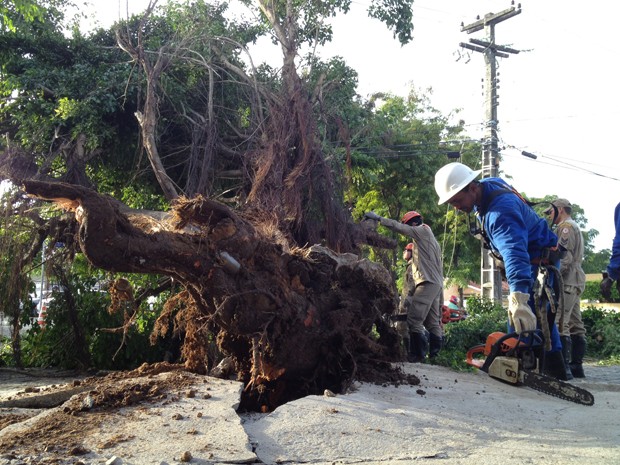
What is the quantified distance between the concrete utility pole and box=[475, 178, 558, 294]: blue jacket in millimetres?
13089

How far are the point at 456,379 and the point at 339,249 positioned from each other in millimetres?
1917

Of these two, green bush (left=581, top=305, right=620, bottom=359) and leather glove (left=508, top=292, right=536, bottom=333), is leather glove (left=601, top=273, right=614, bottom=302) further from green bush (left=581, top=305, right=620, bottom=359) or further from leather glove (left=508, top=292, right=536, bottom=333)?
green bush (left=581, top=305, right=620, bottom=359)

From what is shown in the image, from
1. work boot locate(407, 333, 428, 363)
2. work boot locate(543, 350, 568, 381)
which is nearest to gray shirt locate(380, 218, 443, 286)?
work boot locate(407, 333, 428, 363)

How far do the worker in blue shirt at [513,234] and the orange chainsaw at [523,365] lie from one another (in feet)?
0.46

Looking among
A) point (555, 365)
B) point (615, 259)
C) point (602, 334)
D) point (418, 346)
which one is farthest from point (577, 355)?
point (602, 334)

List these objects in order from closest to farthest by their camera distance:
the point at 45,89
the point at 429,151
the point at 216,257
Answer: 1. the point at 216,257
2. the point at 45,89
3. the point at 429,151

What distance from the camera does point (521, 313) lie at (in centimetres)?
480

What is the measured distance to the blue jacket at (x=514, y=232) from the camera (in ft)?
15.8

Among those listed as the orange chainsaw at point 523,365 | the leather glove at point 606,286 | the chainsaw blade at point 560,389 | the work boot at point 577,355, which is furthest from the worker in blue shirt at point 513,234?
the work boot at point 577,355

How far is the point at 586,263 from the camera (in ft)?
138

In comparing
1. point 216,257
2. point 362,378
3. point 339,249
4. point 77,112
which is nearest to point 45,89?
point 77,112

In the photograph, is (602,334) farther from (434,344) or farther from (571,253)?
(434,344)

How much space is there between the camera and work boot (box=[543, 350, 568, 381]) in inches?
212

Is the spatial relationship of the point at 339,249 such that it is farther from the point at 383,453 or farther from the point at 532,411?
the point at 383,453
